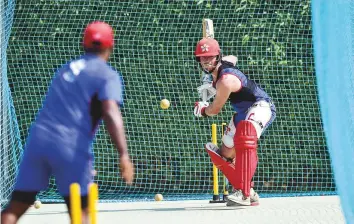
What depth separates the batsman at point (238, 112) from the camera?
9.09 meters

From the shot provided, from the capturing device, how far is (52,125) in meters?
5.53

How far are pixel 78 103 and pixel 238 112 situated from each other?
4097 millimetres

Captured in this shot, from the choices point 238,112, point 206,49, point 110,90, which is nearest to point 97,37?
point 110,90

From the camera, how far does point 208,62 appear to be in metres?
9.13

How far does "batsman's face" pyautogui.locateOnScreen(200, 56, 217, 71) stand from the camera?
9125 mm

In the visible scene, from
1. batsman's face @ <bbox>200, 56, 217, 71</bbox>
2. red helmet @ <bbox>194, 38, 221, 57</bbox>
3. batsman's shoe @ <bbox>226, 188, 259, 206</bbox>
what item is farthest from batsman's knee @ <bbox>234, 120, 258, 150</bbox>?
red helmet @ <bbox>194, 38, 221, 57</bbox>

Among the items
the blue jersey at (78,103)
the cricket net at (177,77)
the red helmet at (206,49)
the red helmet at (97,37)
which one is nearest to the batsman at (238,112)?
the red helmet at (206,49)

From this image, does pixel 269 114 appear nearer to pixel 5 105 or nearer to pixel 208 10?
pixel 208 10

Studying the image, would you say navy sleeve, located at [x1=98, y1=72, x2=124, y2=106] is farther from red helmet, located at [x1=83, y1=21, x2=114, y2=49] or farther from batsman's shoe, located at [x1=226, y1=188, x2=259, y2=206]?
batsman's shoe, located at [x1=226, y1=188, x2=259, y2=206]

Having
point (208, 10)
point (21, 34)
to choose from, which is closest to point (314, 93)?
point (208, 10)

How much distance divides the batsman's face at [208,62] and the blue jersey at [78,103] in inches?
141

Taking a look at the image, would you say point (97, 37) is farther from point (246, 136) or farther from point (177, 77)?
point (177, 77)

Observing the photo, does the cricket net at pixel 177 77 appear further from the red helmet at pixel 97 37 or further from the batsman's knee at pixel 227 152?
the red helmet at pixel 97 37

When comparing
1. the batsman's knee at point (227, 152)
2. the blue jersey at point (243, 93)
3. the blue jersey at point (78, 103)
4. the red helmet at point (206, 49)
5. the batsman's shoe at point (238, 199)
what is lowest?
the batsman's shoe at point (238, 199)
